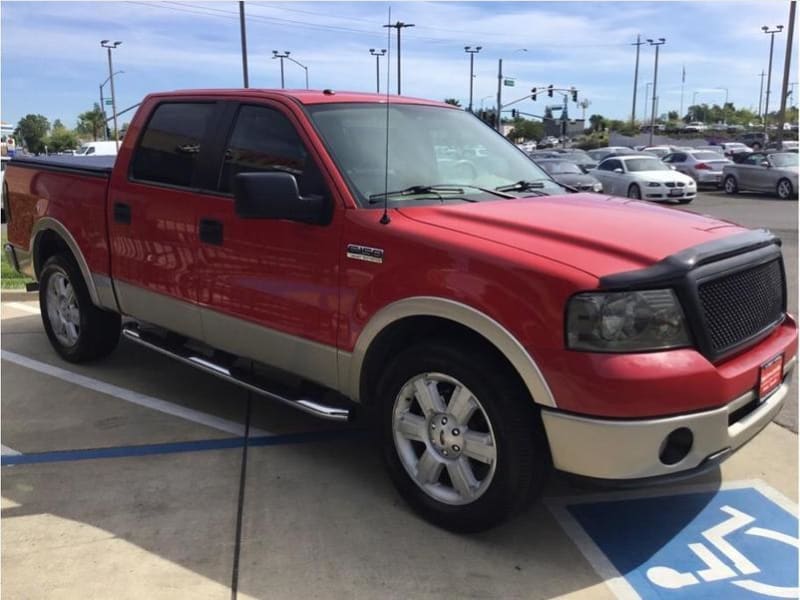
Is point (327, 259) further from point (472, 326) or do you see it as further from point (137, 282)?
point (137, 282)

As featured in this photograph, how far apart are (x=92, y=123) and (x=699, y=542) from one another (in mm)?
130187

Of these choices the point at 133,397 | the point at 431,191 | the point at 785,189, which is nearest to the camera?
the point at 431,191

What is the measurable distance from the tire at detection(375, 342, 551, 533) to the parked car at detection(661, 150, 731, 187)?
29.0 meters

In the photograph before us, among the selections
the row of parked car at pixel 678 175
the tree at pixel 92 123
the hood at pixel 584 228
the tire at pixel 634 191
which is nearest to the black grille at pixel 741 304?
the hood at pixel 584 228

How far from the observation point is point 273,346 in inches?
158

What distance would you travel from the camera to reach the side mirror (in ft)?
11.3

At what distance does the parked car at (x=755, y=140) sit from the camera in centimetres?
6538

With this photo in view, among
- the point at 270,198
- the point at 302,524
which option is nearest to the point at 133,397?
the point at 302,524

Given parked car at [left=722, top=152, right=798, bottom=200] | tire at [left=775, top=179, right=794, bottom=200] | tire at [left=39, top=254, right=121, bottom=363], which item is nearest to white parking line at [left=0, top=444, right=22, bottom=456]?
tire at [left=39, top=254, right=121, bottom=363]

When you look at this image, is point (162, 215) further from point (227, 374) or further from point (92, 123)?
point (92, 123)

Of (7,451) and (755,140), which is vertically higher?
(755,140)

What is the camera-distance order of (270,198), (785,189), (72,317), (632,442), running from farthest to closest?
(785,189)
(72,317)
(270,198)
(632,442)

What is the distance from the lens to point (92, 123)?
393 feet

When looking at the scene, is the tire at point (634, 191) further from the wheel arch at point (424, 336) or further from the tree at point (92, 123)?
the tree at point (92, 123)
